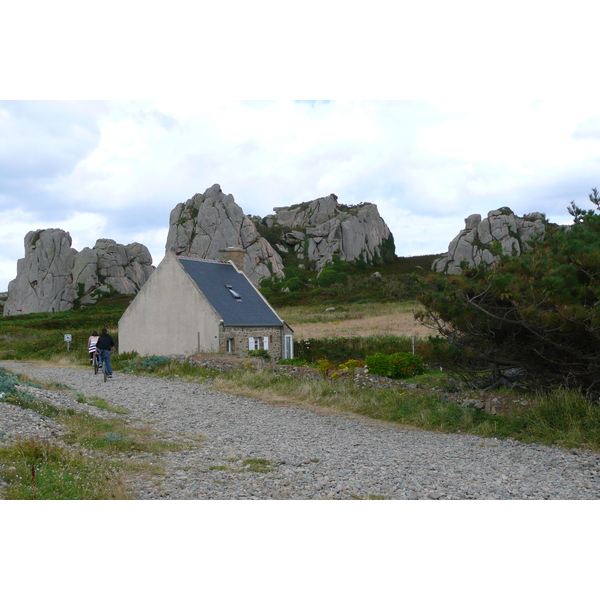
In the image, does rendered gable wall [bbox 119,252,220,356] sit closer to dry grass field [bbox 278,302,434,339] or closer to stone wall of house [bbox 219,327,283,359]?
stone wall of house [bbox 219,327,283,359]

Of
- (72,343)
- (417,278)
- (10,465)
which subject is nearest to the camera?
(10,465)

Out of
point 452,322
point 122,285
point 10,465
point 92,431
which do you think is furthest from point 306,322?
point 122,285

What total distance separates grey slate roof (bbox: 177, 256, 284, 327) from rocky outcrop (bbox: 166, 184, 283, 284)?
49.5 metres

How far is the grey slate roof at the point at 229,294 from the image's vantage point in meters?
24.7

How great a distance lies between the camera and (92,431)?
9234mm

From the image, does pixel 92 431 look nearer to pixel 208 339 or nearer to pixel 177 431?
pixel 177 431

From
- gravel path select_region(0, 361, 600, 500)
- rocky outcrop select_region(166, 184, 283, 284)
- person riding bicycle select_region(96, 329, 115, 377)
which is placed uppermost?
rocky outcrop select_region(166, 184, 283, 284)

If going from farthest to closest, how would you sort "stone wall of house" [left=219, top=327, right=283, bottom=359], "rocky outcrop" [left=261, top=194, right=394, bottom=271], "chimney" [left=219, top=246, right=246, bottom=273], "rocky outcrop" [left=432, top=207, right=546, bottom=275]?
"rocky outcrop" [left=261, top=194, right=394, bottom=271] < "rocky outcrop" [left=432, top=207, right=546, bottom=275] < "chimney" [left=219, top=246, right=246, bottom=273] < "stone wall of house" [left=219, top=327, right=283, bottom=359]

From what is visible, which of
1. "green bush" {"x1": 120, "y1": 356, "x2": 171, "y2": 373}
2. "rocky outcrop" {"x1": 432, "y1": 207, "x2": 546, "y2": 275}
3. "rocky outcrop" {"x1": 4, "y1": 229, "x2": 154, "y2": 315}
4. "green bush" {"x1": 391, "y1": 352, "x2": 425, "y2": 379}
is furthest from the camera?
"rocky outcrop" {"x1": 4, "y1": 229, "x2": 154, "y2": 315}

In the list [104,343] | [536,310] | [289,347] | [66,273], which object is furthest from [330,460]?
[66,273]

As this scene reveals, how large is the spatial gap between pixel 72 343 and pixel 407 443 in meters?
25.7

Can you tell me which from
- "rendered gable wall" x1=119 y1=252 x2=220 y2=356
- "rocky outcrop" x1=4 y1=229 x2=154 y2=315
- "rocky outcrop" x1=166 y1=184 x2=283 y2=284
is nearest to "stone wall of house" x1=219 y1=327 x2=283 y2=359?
"rendered gable wall" x1=119 y1=252 x2=220 y2=356

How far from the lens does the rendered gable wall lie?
2405 centimetres

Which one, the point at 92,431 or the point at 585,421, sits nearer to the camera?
the point at 92,431
